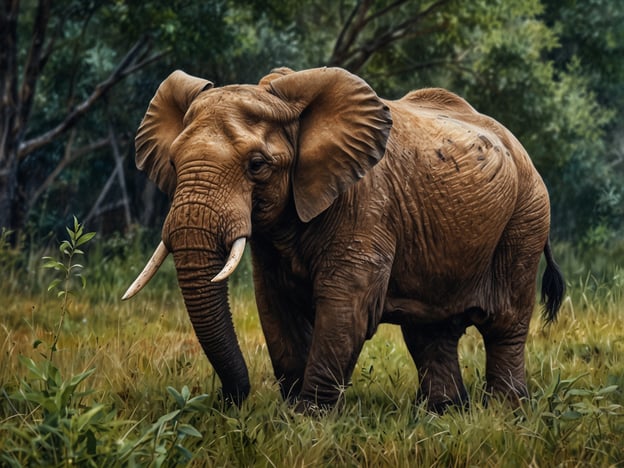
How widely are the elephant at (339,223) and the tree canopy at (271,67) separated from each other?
6229 mm

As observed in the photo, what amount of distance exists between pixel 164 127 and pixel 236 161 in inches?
35.9

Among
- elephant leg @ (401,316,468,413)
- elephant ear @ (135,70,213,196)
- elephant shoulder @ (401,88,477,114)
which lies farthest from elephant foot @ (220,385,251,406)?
elephant shoulder @ (401,88,477,114)

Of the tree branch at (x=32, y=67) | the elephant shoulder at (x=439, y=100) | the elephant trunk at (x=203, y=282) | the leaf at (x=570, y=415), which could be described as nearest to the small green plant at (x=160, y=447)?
the elephant trunk at (x=203, y=282)

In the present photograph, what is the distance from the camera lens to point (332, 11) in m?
18.0

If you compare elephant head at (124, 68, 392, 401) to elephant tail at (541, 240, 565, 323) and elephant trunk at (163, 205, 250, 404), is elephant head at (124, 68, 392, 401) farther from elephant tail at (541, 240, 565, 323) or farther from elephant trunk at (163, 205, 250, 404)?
elephant tail at (541, 240, 565, 323)

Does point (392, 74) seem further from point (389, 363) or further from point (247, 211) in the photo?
point (247, 211)

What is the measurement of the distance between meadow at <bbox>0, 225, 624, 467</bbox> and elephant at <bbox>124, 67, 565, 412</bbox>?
0.31 m

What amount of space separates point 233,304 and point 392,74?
7590 millimetres

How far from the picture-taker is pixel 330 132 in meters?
5.22

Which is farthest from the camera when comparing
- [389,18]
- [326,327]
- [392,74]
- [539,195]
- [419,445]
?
[389,18]

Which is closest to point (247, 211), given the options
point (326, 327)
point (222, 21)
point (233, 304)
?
point (326, 327)

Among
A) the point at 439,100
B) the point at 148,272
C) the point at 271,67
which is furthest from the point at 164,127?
the point at 271,67

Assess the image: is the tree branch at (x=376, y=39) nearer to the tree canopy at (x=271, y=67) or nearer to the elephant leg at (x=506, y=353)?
the tree canopy at (x=271, y=67)

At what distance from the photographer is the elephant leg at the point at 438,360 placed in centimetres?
631
